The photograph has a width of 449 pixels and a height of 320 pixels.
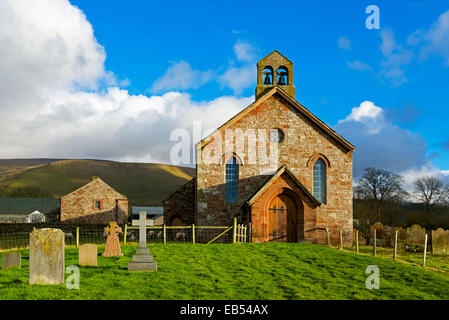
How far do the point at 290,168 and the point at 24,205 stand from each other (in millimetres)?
61484

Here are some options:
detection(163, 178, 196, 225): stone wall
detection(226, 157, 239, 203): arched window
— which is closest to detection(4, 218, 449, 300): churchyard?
detection(226, 157, 239, 203): arched window

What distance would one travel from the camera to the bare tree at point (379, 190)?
176ft

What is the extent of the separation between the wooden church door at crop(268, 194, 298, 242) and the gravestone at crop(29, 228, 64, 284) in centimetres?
1416

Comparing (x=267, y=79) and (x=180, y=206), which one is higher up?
(x=267, y=79)

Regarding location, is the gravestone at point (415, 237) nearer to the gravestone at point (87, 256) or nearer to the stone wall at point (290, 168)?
the stone wall at point (290, 168)

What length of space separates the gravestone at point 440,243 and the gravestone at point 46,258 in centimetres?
2070

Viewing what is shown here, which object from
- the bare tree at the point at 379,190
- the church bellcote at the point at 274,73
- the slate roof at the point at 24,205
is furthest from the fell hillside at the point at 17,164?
the church bellcote at the point at 274,73

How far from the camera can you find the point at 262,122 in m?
26.8

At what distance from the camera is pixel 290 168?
26516 millimetres

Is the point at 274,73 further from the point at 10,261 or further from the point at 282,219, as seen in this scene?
the point at 10,261

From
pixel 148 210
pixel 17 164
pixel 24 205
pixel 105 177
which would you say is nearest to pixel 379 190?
pixel 148 210

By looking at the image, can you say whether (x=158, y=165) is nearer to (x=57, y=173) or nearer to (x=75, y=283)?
(x=57, y=173)
